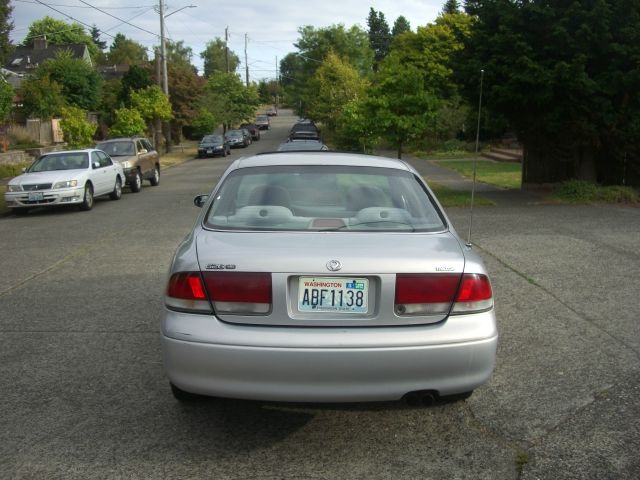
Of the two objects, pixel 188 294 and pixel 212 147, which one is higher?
pixel 188 294

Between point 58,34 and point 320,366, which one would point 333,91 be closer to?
point 320,366

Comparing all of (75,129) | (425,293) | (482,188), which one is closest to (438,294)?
(425,293)

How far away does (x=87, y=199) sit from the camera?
16328mm

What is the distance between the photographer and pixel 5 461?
12.1 feet

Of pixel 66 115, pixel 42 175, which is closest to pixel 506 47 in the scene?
pixel 42 175

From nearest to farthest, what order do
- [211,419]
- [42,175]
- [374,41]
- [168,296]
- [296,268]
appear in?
[296,268], [168,296], [211,419], [42,175], [374,41]

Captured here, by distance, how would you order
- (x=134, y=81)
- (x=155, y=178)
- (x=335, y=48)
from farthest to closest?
(x=335, y=48)
(x=134, y=81)
(x=155, y=178)

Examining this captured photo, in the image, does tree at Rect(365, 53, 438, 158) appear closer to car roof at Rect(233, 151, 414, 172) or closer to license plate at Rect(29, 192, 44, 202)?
license plate at Rect(29, 192, 44, 202)

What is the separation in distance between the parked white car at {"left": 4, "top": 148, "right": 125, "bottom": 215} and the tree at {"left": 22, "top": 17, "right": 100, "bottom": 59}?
9375 centimetres

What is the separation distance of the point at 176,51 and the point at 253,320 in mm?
116591

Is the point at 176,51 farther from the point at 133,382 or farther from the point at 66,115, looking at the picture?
the point at 133,382

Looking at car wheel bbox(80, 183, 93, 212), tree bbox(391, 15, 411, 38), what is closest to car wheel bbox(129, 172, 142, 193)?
car wheel bbox(80, 183, 93, 212)

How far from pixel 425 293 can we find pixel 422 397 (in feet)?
1.79

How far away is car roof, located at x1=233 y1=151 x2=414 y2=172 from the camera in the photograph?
4852mm
